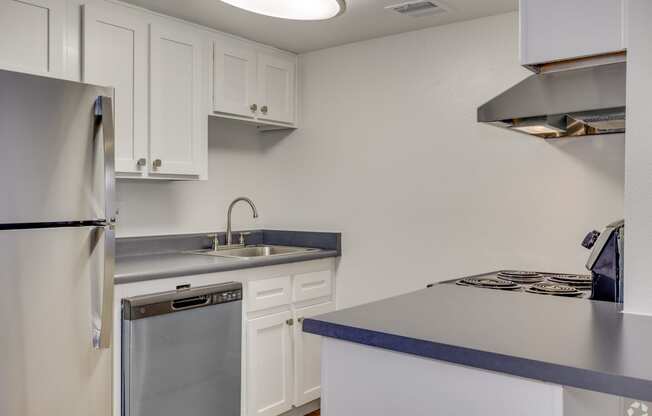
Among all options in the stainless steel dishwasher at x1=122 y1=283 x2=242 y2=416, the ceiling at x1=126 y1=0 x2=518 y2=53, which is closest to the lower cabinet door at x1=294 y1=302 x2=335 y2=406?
the stainless steel dishwasher at x1=122 y1=283 x2=242 y2=416

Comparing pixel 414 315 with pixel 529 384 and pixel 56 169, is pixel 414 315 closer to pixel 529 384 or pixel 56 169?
pixel 529 384

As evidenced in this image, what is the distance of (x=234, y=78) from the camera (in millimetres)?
3188

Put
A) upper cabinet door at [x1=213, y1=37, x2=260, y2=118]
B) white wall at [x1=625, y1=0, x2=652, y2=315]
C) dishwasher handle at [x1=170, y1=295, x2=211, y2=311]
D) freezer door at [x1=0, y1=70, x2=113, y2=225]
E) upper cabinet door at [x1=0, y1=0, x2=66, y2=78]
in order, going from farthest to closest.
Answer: upper cabinet door at [x1=213, y1=37, x2=260, y2=118] → dishwasher handle at [x1=170, y1=295, x2=211, y2=311] → upper cabinet door at [x1=0, y1=0, x2=66, y2=78] → freezer door at [x1=0, y1=70, x2=113, y2=225] → white wall at [x1=625, y1=0, x2=652, y2=315]

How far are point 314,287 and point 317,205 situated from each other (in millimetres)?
559

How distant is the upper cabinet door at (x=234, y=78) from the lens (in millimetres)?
3094

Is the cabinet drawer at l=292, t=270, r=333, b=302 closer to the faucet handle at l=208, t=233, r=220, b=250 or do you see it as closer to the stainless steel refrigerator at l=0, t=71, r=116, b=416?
the faucet handle at l=208, t=233, r=220, b=250

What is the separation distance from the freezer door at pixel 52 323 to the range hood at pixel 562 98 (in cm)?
153

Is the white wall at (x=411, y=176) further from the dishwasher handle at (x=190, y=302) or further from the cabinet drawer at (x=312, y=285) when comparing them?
the dishwasher handle at (x=190, y=302)

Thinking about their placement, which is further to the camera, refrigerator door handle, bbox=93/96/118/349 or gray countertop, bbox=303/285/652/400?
refrigerator door handle, bbox=93/96/118/349

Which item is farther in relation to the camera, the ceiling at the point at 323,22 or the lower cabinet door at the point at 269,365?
the lower cabinet door at the point at 269,365

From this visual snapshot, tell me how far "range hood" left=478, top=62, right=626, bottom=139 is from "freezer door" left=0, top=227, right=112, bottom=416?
1.53m

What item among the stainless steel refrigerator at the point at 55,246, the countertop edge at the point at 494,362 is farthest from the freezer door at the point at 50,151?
the countertop edge at the point at 494,362

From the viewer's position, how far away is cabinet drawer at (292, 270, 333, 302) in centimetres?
317

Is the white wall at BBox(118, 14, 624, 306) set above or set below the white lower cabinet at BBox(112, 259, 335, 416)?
above
